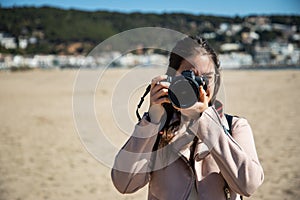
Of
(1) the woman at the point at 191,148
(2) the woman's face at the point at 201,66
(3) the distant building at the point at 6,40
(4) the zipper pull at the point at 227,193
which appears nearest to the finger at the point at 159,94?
(1) the woman at the point at 191,148

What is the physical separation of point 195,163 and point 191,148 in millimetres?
57

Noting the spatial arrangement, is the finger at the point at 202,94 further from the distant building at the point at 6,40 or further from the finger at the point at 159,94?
the distant building at the point at 6,40

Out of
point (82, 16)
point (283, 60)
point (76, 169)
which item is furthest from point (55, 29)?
point (76, 169)

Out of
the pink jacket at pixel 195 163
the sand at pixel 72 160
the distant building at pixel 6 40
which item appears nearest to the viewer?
the pink jacket at pixel 195 163

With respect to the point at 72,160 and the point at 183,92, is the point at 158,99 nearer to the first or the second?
the point at 183,92

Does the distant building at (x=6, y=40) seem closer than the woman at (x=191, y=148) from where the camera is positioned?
No

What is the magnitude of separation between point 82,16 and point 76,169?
83084 mm

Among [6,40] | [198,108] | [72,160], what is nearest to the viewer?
[198,108]

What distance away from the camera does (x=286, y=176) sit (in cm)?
529

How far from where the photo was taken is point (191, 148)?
4.42 ft

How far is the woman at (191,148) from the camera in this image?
125 centimetres

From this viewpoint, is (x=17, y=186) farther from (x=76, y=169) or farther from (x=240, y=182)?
(x=240, y=182)

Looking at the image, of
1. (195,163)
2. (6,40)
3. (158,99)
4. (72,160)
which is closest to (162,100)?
(158,99)

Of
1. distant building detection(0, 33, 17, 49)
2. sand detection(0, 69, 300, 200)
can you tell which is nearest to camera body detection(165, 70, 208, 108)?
sand detection(0, 69, 300, 200)
